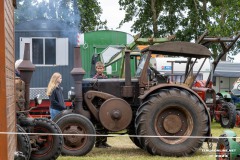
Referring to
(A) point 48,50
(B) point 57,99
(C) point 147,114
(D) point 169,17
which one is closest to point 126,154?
(C) point 147,114

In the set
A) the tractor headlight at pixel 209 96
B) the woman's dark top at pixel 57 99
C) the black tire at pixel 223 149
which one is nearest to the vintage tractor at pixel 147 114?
the woman's dark top at pixel 57 99

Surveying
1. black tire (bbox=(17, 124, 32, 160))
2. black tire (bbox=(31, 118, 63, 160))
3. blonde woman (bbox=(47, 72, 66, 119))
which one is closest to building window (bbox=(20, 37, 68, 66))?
blonde woman (bbox=(47, 72, 66, 119))

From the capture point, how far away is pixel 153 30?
4150 centimetres

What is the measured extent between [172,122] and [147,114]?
1.59ft

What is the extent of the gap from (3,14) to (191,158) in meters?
5.53

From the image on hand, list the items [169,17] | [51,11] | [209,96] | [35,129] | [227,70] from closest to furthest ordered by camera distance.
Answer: [35,129]
[209,96]
[51,11]
[227,70]
[169,17]

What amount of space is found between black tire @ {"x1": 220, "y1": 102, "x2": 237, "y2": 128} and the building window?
15.4 ft

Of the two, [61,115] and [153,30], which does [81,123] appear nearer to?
[61,115]

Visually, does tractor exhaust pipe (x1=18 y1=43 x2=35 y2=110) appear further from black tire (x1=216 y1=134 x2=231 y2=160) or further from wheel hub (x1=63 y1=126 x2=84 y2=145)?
black tire (x1=216 y1=134 x2=231 y2=160)

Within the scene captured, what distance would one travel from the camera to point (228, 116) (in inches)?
726

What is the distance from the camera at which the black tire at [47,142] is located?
990 cm

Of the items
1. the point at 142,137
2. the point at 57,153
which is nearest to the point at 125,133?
the point at 142,137

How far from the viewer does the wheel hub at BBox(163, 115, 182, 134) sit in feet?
37.5

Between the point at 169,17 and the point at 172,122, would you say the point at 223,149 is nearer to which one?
the point at 172,122
